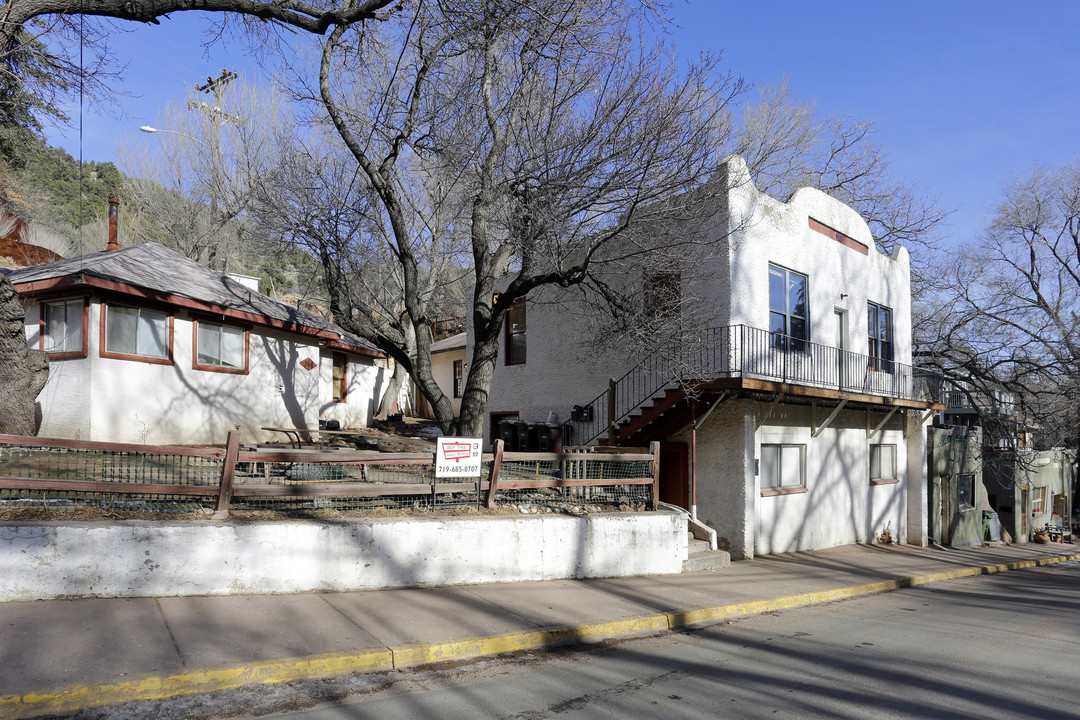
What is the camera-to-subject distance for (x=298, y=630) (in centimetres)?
664

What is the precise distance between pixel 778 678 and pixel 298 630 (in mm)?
4366

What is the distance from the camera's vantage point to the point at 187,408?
595 inches

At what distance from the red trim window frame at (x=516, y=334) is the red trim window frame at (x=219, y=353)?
252 inches

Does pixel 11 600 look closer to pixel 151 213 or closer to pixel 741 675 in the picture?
pixel 741 675

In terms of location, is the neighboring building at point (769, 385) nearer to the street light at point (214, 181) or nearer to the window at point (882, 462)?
the window at point (882, 462)

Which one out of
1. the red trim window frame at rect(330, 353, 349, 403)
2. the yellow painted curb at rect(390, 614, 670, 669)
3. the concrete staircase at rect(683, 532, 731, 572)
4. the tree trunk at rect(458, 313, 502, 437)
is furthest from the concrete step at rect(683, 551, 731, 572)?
the red trim window frame at rect(330, 353, 349, 403)

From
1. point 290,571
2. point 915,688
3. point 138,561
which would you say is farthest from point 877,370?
point 138,561

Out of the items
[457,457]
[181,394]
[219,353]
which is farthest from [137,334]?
[457,457]

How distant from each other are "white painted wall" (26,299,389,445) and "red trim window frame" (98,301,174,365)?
0.08m

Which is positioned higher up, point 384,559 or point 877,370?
point 877,370

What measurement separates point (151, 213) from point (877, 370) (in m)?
29.0

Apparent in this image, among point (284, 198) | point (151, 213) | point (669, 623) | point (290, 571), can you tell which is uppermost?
point (151, 213)

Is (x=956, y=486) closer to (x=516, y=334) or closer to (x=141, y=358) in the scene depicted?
(x=516, y=334)

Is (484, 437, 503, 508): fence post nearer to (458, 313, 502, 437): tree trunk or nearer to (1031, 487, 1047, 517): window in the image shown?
(458, 313, 502, 437): tree trunk
